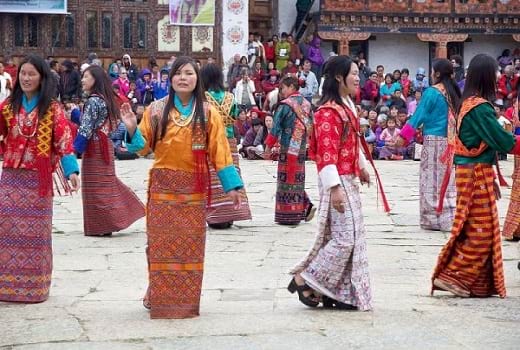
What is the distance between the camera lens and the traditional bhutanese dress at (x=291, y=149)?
1130 centimetres

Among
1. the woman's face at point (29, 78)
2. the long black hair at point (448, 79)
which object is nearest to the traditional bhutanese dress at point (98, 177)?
the woman's face at point (29, 78)

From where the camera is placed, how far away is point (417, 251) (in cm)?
991

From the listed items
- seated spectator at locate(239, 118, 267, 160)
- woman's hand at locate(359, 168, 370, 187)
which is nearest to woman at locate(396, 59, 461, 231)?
woman's hand at locate(359, 168, 370, 187)

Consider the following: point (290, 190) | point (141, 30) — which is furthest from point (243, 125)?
point (290, 190)

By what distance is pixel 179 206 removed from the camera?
6902 mm

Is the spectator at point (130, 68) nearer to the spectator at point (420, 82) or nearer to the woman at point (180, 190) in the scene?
the spectator at point (420, 82)

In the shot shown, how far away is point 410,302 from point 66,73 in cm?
1686

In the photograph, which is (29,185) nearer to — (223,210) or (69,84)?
(223,210)

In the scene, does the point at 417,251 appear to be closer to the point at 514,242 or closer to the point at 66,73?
the point at 514,242

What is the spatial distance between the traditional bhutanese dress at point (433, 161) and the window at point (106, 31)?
Answer: 18339 mm

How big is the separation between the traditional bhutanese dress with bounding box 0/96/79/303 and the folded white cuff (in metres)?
1.69

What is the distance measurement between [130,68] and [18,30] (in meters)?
3.38

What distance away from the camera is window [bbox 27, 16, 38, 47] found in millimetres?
27594

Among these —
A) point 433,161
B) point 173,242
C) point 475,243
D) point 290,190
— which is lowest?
point 290,190
